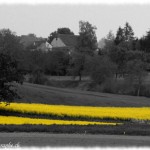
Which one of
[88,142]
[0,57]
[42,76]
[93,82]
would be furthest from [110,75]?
[88,142]

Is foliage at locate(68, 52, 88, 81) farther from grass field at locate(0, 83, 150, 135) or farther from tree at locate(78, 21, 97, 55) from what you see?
grass field at locate(0, 83, 150, 135)

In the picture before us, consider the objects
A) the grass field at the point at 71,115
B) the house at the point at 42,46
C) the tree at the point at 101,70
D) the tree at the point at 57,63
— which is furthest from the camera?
the house at the point at 42,46

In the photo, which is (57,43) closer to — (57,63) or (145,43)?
(145,43)

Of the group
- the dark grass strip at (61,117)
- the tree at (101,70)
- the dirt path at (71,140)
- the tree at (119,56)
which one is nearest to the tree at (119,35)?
the tree at (119,56)

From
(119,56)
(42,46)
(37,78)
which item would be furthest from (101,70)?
(42,46)

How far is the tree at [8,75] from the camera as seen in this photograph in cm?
2781

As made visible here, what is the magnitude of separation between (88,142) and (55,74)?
65.6 meters

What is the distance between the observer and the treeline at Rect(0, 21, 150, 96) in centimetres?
6200

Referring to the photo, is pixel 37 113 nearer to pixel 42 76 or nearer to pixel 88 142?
pixel 88 142

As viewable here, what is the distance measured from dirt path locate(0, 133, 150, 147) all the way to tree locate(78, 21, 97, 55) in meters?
70.1

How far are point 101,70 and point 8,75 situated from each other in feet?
126

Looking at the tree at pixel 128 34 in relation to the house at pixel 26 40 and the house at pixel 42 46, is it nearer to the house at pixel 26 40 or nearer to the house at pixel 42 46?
the house at pixel 42 46

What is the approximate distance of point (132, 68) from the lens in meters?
65.5

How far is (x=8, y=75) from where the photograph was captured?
1123 inches
